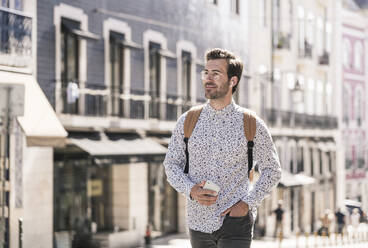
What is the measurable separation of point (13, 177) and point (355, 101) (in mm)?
32729

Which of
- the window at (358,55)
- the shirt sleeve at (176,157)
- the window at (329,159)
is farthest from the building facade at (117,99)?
the window at (358,55)

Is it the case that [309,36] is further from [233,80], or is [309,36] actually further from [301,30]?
[233,80]

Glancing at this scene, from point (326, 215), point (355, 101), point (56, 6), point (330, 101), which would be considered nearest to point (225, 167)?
point (56, 6)

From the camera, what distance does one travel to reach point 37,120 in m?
16.4

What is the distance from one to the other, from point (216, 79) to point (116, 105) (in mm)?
17530

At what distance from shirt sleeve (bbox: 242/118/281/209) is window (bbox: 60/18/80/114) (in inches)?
591

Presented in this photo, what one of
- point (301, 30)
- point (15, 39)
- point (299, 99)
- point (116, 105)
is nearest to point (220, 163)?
point (15, 39)

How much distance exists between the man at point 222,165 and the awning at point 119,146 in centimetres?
1384

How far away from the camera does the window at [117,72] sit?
21984 mm

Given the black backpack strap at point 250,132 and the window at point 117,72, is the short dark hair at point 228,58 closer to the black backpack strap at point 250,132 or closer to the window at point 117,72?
the black backpack strap at point 250,132

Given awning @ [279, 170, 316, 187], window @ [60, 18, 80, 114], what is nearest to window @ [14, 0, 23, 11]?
window @ [60, 18, 80, 114]

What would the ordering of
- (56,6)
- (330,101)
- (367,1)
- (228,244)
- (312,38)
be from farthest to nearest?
(367,1)
(330,101)
(312,38)
(56,6)
(228,244)

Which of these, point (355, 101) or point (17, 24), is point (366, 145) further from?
point (17, 24)

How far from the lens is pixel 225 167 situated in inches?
181
